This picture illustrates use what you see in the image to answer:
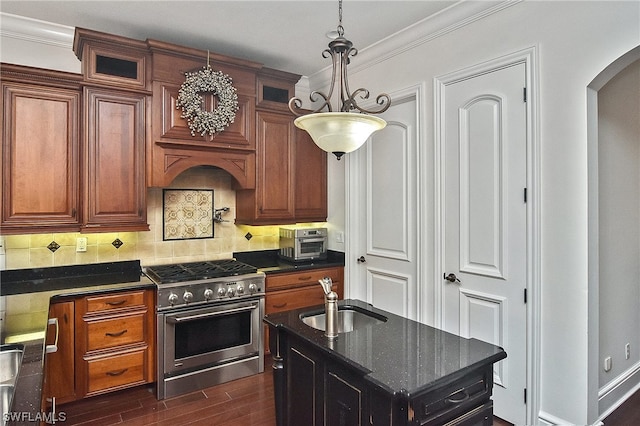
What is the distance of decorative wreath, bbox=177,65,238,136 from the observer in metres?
3.18

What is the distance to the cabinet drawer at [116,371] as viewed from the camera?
2.82 metres

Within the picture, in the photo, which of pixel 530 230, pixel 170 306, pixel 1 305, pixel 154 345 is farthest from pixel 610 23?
pixel 1 305

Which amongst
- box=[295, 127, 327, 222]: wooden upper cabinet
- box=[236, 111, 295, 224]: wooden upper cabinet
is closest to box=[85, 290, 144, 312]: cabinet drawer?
box=[236, 111, 295, 224]: wooden upper cabinet

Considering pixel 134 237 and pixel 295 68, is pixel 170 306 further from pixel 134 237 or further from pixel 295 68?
pixel 295 68

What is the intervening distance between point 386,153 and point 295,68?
1.37 meters

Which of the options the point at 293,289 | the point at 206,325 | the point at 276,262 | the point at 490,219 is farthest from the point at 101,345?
the point at 490,219

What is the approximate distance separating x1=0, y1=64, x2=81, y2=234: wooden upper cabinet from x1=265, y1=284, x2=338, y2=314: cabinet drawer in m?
1.68

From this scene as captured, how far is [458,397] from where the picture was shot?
160cm

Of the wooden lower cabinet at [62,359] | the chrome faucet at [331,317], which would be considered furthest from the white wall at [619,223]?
the wooden lower cabinet at [62,359]

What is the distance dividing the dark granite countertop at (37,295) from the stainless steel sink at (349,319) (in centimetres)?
123

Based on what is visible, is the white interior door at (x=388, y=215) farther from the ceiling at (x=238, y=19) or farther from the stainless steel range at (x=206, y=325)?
the stainless steel range at (x=206, y=325)

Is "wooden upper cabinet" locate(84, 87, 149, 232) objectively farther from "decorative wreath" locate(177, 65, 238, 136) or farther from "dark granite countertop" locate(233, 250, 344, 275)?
"dark granite countertop" locate(233, 250, 344, 275)

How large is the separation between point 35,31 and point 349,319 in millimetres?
3159

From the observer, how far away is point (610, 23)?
208 cm
